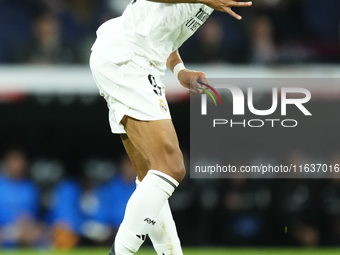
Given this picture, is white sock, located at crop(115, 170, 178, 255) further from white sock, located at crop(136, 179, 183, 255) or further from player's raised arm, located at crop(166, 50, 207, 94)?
player's raised arm, located at crop(166, 50, 207, 94)

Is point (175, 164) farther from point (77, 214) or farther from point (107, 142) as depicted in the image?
point (107, 142)

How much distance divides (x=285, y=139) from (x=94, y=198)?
2439 mm

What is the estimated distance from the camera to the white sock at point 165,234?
254cm

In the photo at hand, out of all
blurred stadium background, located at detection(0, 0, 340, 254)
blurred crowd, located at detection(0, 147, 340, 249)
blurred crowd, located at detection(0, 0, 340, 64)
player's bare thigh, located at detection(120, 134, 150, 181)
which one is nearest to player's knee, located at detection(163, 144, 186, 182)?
player's bare thigh, located at detection(120, 134, 150, 181)

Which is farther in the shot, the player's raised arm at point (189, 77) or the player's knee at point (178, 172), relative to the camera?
the player's raised arm at point (189, 77)

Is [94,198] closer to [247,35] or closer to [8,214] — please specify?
[8,214]

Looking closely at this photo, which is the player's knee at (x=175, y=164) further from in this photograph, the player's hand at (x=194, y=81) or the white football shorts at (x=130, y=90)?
the player's hand at (x=194, y=81)

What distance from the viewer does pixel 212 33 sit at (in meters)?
6.61

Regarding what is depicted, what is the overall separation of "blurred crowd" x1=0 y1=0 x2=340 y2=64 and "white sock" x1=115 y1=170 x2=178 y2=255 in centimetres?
418

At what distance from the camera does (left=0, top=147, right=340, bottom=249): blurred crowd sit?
5664 millimetres

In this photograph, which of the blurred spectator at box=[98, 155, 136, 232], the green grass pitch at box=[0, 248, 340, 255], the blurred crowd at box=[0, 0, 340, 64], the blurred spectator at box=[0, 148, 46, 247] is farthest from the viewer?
the blurred crowd at box=[0, 0, 340, 64]

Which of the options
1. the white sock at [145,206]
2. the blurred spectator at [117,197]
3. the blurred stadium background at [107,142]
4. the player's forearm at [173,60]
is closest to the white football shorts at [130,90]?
the white sock at [145,206]

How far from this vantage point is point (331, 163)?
21.3 feet

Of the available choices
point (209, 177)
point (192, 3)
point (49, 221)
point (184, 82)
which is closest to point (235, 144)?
point (209, 177)
